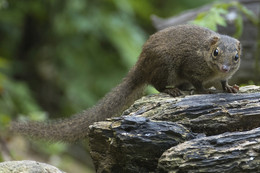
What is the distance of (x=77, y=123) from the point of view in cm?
516

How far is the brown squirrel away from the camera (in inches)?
201

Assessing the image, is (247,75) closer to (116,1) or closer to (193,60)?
(193,60)

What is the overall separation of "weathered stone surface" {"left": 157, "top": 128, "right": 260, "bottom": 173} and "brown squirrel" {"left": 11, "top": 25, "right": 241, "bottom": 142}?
4.65 feet

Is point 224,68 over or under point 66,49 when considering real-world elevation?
under

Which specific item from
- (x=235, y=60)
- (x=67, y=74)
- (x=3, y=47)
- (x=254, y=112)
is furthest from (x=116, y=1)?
(x=254, y=112)

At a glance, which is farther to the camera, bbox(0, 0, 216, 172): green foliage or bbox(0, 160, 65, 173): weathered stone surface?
bbox(0, 0, 216, 172): green foliage

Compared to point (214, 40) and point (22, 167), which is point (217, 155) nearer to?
point (22, 167)

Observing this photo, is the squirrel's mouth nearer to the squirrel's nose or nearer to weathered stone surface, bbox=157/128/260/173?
the squirrel's nose

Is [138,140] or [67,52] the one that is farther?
[67,52]

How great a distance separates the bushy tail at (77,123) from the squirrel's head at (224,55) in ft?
3.76

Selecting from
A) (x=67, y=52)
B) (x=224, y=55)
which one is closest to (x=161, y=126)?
(x=224, y=55)

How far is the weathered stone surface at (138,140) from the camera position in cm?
387

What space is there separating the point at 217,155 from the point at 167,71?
2072mm

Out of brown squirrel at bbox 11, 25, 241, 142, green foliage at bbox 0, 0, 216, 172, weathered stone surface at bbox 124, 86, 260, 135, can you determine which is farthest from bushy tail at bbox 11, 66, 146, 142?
green foliage at bbox 0, 0, 216, 172
